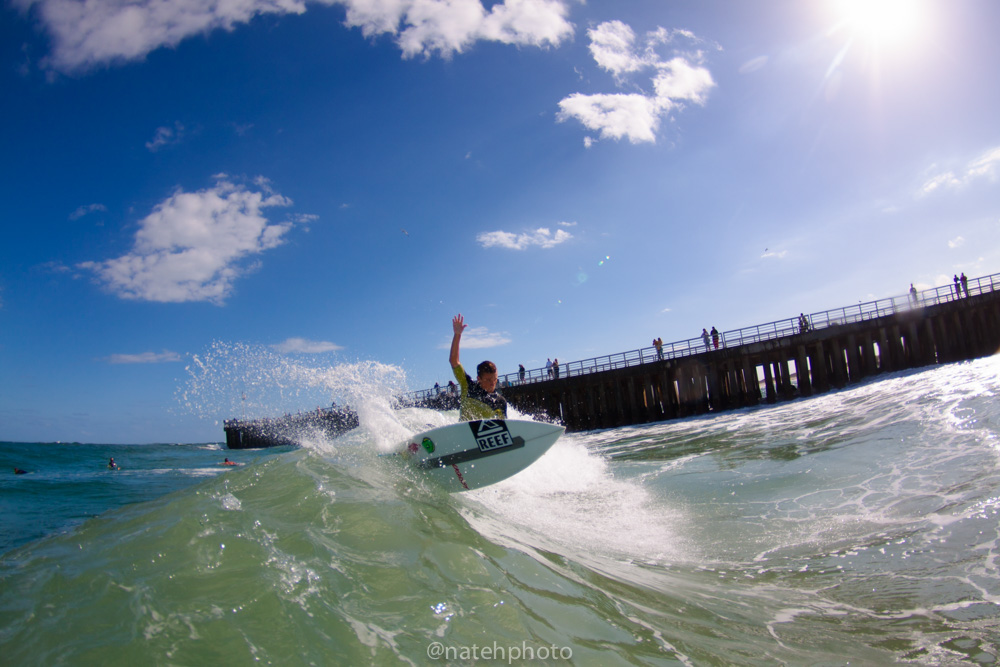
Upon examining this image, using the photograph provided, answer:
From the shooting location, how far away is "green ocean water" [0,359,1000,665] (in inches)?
104

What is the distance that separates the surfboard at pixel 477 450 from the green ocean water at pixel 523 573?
0.38m

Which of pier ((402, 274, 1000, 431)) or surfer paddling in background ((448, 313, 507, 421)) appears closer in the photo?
surfer paddling in background ((448, 313, 507, 421))

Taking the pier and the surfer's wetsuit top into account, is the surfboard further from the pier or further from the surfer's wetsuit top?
the pier

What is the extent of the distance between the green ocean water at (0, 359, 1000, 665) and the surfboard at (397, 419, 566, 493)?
38 cm

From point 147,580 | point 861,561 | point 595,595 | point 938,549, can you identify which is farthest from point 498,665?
point 938,549

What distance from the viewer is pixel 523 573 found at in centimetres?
372

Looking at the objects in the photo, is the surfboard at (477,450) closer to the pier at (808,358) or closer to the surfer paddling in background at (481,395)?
the surfer paddling in background at (481,395)

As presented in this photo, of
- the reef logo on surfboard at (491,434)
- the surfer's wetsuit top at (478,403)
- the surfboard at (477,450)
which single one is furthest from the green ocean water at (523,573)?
the surfer's wetsuit top at (478,403)

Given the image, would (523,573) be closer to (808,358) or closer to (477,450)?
(477,450)

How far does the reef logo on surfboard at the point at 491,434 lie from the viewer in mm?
Result: 6801

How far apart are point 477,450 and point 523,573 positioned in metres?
3.18

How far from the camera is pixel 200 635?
8.24 feet

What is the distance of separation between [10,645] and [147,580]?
665 millimetres

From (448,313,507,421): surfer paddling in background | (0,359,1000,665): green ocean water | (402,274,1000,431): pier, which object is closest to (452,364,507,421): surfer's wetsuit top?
(448,313,507,421): surfer paddling in background
